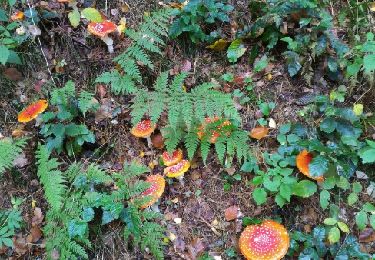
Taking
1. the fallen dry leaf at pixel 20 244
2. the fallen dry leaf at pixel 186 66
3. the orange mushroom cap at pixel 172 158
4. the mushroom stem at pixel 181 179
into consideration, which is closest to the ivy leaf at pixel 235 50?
the fallen dry leaf at pixel 186 66

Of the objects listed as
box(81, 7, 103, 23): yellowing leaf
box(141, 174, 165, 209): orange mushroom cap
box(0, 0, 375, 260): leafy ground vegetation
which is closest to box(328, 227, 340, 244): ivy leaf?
box(0, 0, 375, 260): leafy ground vegetation

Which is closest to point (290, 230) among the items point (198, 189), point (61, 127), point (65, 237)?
point (198, 189)

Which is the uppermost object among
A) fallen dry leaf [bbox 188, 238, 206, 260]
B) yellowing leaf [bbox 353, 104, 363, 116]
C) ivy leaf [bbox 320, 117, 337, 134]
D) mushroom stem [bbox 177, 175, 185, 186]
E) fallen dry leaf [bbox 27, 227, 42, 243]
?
yellowing leaf [bbox 353, 104, 363, 116]

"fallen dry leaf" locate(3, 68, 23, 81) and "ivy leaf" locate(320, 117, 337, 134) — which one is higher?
"ivy leaf" locate(320, 117, 337, 134)

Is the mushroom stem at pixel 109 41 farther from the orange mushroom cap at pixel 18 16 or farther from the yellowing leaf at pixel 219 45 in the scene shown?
the yellowing leaf at pixel 219 45

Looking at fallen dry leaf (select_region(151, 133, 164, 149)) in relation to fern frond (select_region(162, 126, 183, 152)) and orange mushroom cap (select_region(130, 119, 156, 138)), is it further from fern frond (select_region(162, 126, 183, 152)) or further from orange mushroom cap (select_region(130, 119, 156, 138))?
fern frond (select_region(162, 126, 183, 152))

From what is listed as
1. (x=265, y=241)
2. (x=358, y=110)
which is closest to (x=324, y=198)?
(x=265, y=241)

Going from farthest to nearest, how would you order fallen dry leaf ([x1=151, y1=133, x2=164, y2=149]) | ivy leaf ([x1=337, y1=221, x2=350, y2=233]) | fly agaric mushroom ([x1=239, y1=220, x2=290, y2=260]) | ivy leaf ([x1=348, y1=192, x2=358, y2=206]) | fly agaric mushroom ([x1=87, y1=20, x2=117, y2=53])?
fly agaric mushroom ([x1=87, y1=20, x2=117, y2=53])
fallen dry leaf ([x1=151, y1=133, x2=164, y2=149])
ivy leaf ([x1=348, y1=192, x2=358, y2=206])
ivy leaf ([x1=337, y1=221, x2=350, y2=233])
fly agaric mushroom ([x1=239, y1=220, x2=290, y2=260])

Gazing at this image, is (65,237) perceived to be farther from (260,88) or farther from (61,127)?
(260,88)

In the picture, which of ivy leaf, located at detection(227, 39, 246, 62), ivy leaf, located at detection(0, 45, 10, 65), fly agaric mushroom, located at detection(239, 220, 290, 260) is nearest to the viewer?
fly agaric mushroom, located at detection(239, 220, 290, 260)
